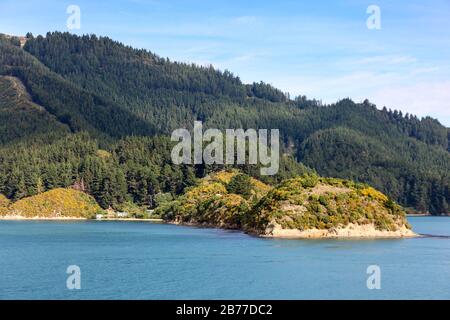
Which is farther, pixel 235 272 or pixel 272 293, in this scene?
pixel 235 272

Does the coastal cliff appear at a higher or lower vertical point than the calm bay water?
higher

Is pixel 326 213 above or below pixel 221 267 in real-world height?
above

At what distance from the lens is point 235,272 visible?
10344 centimetres

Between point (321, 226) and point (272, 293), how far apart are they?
7738 centimetres

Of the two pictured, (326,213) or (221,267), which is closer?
(221,267)

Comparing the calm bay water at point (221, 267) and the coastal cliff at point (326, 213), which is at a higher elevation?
the coastal cliff at point (326, 213)

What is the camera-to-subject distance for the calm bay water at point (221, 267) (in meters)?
86.6

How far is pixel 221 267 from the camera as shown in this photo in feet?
358

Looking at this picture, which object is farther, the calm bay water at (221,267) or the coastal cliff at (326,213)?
the coastal cliff at (326,213)

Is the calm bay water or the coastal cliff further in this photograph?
the coastal cliff

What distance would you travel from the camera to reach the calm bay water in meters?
86.6
